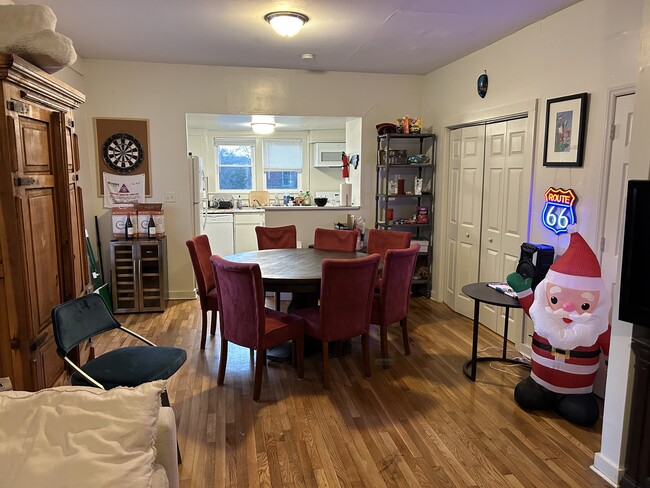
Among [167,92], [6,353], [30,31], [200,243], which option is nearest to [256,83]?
[167,92]

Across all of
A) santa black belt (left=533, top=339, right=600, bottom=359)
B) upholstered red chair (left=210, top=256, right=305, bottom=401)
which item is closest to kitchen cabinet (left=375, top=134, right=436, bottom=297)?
upholstered red chair (left=210, top=256, right=305, bottom=401)

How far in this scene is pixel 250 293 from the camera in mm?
3006

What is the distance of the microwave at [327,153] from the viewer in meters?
8.24

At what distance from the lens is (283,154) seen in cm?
836

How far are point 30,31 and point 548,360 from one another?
322cm

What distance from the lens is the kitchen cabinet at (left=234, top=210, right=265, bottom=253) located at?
24.3ft

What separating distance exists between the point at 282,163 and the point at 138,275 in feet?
13.2

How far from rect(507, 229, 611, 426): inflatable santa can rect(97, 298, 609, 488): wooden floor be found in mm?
126

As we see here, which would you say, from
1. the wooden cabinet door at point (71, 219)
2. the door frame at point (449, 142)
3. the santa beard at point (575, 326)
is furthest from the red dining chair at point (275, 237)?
the santa beard at point (575, 326)

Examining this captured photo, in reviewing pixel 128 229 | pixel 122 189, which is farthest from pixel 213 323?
pixel 122 189

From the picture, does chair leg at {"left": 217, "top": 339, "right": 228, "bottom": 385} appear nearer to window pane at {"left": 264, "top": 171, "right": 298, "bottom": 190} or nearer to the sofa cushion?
the sofa cushion

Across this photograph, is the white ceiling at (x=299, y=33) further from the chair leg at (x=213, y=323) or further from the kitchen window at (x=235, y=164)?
the kitchen window at (x=235, y=164)

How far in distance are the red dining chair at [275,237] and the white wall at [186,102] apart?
100 cm

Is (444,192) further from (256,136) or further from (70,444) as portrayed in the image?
(70,444)
